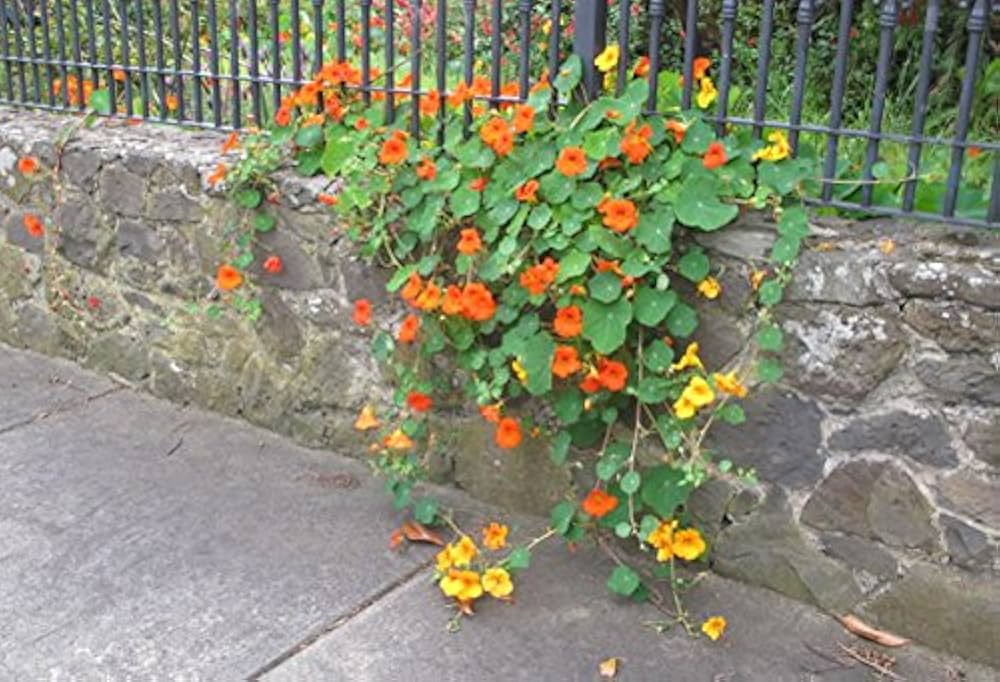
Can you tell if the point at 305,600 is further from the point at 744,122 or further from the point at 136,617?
the point at 744,122

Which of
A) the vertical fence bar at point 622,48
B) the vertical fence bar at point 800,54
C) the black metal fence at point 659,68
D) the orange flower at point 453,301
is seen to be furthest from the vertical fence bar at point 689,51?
the orange flower at point 453,301

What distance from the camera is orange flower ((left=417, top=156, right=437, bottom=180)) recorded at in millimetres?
3229

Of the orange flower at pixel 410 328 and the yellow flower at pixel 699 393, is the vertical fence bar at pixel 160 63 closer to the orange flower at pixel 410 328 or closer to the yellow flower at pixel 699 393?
the orange flower at pixel 410 328

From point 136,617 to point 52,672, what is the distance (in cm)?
25

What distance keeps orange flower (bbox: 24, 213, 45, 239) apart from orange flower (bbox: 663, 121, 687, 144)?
263 cm

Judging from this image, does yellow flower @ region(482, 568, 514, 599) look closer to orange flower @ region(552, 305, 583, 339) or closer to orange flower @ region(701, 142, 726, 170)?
orange flower @ region(552, 305, 583, 339)

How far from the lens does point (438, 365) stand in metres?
3.44

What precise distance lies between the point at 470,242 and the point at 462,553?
31.7 inches

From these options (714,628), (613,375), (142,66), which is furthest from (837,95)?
(142,66)

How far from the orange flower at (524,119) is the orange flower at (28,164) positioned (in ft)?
7.21

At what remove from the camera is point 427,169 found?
3238 millimetres

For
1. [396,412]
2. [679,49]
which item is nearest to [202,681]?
[396,412]

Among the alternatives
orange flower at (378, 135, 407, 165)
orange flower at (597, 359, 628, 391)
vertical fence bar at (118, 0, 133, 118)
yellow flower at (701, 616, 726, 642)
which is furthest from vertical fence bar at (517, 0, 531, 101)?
vertical fence bar at (118, 0, 133, 118)

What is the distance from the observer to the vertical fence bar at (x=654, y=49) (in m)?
2.97
